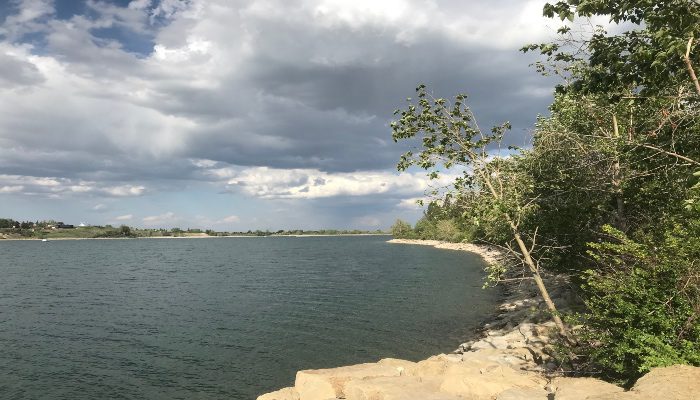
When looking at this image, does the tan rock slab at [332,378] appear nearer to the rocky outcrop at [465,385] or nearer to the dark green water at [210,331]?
the rocky outcrop at [465,385]

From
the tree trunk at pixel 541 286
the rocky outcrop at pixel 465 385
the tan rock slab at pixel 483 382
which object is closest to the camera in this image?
the rocky outcrop at pixel 465 385

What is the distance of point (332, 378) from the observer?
1702cm

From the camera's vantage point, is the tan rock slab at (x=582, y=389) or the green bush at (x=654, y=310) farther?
the green bush at (x=654, y=310)

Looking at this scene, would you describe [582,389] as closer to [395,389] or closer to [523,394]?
[523,394]

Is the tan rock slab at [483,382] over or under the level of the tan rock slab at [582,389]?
under

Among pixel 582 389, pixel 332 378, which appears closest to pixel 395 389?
pixel 332 378

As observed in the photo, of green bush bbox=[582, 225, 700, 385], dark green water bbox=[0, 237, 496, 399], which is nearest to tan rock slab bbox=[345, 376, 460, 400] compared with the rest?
green bush bbox=[582, 225, 700, 385]

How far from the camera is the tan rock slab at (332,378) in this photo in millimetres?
16672

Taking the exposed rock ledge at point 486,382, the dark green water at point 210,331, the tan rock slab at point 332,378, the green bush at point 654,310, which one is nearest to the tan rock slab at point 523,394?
the exposed rock ledge at point 486,382

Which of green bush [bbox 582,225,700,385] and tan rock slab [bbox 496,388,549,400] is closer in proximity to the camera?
tan rock slab [bbox 496,388,549,400]

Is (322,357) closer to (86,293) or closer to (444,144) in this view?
(444,144)

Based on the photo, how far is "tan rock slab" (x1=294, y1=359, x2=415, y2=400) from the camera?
16672 millimetres

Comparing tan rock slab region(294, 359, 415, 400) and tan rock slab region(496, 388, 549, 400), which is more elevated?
tan rock slab region(496, 388, 549, 400)

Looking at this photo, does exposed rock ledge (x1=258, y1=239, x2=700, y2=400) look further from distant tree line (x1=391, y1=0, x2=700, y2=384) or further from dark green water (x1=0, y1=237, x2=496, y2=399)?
dark green water (x1=0, y1=237, x2=496, y2=399)
